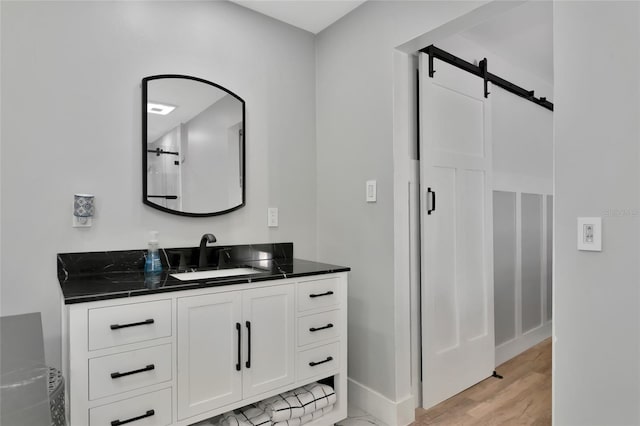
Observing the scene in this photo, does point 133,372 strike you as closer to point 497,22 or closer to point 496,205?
point 496,205

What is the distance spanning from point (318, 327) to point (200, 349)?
61cm

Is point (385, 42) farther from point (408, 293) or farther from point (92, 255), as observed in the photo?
point (92, 255)

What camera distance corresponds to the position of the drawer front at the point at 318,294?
6.20 feet

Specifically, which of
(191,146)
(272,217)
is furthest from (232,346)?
(191,146)

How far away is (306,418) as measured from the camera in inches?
74.7

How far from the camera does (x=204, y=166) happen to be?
222 centimetres

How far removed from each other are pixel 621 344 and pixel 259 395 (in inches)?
57.0

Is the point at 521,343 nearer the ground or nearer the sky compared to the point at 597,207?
nearer the ground

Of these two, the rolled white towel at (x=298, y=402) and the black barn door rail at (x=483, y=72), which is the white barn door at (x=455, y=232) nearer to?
the black barn door rail at (x=483, y=72)

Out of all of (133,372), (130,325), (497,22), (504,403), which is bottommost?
(504,403)

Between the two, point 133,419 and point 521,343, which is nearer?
point 133,419

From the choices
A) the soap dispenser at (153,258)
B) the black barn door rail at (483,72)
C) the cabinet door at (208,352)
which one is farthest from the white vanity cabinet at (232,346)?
the black barn door rail at (483,72)

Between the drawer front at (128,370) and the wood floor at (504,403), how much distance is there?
4.78 feet

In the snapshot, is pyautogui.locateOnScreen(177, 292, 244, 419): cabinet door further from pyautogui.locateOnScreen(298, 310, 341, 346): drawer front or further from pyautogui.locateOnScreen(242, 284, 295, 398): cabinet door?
pyautogui.locateOnScreen(298, 310, 341, 346): drawer front
